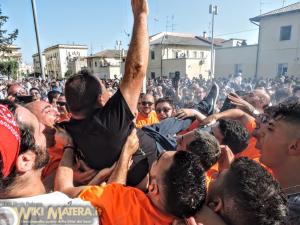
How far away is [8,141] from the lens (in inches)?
49.3

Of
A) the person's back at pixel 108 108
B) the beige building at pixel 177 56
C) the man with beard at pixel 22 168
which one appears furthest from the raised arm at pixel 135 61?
the beige building at pixel 177 56

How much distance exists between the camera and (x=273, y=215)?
50.6 inches

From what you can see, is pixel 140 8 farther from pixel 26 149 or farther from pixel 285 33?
pixel 285 33

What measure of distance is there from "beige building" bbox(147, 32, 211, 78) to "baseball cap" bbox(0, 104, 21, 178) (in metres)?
36.4

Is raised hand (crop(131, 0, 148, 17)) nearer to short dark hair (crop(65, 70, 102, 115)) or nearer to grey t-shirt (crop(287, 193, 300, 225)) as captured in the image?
short dark hair (crop(65, 70, 102, 115))

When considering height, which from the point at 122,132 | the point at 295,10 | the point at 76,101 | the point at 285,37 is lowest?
the point at 122,132

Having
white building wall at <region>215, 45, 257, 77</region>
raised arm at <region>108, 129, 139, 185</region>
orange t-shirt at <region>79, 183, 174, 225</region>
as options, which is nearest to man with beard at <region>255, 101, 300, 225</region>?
orange t-shirt at <region>79, 183, 174, 225</region>

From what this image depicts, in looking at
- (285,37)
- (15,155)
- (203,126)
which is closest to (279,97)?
(203,126)

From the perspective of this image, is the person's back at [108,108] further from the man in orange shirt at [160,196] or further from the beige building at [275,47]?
the beige building at [275,47]

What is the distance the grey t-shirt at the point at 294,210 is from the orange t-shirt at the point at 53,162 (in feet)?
5.94

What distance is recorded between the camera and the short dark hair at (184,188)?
1407 mm

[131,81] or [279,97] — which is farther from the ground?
[131,81]

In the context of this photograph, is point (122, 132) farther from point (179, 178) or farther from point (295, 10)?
point (295, 10)

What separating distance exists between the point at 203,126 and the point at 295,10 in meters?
27.4
